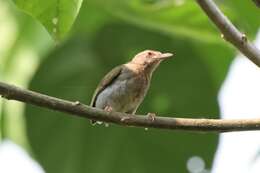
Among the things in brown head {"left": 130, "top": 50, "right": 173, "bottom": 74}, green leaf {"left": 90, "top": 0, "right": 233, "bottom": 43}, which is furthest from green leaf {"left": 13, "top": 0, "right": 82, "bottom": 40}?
brown head {"left": 130, "top": 50, "right": 173, "bottom": 74}

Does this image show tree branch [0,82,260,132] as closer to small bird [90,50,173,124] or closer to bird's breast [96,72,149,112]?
small bird [90,50,173,124]

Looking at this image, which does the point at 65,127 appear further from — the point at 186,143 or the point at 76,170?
the point at 186,143

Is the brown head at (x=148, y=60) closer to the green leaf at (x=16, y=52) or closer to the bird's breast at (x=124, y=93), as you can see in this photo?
the bird's breast at (x=124, y=93)

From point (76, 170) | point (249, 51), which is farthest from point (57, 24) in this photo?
point (76, 170)

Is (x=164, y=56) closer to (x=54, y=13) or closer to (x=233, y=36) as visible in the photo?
(x=233, y=36)

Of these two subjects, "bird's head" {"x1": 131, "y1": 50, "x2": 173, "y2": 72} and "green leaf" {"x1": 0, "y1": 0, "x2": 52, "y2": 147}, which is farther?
"bird's head" {"x1": 131, "y1": 50, "x2": 173, "y2": 72}

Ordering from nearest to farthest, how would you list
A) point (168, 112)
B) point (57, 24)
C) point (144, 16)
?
point (57, 24), point (144, 16), point (168, 112)
